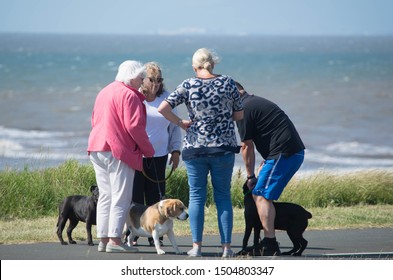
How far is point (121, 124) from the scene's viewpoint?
29.8 feet

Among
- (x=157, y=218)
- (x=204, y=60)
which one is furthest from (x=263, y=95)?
(x=204, y=60)

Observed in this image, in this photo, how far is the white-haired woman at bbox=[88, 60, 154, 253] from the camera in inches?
356

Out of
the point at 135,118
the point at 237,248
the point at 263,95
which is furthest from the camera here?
the point at 263,95

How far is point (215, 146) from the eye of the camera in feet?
28.9

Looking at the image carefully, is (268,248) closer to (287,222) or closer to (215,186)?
(287,222)

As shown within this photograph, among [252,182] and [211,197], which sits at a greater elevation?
[252,182]

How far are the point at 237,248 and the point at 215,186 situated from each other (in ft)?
3.49

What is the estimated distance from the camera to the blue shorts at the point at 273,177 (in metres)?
9.22

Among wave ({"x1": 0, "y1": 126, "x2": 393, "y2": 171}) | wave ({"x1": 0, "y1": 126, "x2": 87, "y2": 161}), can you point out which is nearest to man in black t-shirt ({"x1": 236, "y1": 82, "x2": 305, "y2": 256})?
wave ({"x1": 0, "y1": 126, "x2": 393, "y2": 171})

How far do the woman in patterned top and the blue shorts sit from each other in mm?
405

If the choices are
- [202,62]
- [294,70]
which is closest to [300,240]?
[202,62]

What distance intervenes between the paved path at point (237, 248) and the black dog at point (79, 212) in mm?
152

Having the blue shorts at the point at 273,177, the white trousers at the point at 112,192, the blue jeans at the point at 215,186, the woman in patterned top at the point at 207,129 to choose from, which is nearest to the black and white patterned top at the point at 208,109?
the woman in patterned top at the point at 207,129
